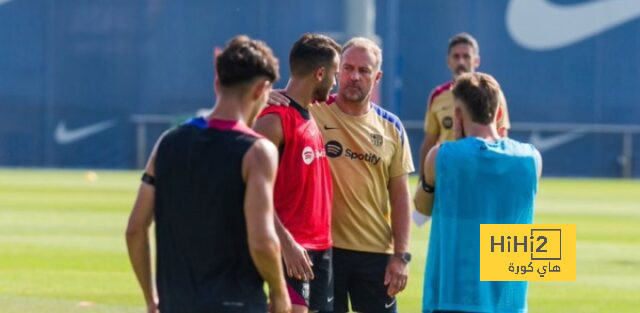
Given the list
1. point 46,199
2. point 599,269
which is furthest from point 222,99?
point 46,199

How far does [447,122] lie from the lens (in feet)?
44.9

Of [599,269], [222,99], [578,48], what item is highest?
[578,48]

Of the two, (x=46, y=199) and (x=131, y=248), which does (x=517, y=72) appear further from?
(x=131, y=248)

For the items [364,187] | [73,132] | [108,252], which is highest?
[73,132]

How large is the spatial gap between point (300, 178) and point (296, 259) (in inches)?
18.2

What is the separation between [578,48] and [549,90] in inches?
53.5

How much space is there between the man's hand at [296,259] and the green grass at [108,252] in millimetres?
4594

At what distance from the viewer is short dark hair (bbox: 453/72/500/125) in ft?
22.8

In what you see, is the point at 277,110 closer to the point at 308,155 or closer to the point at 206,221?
the point at 308,155

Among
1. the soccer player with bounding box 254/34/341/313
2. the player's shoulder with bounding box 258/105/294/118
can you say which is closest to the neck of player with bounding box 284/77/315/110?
the soccer player with bounding box 254/34/341/313

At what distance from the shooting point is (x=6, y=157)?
1426 inches

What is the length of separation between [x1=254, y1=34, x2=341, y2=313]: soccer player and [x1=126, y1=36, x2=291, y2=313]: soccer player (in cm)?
133

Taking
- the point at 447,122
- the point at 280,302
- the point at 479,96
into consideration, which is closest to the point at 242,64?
the point at 280,302

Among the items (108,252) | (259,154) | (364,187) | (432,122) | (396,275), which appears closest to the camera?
(259,154)
